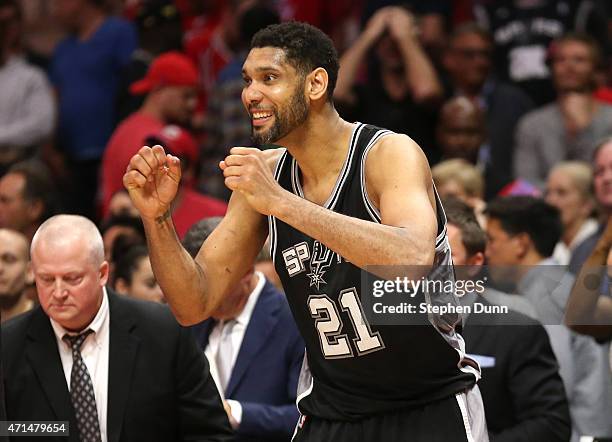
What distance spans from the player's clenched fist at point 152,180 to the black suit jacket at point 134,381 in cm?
105

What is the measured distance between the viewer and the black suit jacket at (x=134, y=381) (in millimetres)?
4934

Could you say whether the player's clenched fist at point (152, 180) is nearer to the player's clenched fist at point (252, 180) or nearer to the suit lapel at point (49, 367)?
the player's clenched fist at point (252, 180)

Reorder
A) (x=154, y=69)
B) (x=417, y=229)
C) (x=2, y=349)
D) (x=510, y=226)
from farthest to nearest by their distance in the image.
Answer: (x=154, y=69) → (x=510, y=226) → (x=2, y=349) → (x=417, y=229)

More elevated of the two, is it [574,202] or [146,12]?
[146,12]

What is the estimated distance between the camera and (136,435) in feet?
16.2

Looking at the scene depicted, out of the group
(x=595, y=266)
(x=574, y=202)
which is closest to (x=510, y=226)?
(x=574, y=202)

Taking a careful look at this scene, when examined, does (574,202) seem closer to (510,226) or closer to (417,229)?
(510,226)

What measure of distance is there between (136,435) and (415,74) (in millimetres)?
4684

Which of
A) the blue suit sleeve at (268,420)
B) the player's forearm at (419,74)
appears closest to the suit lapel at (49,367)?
the blue suit sleeve at (268,420)

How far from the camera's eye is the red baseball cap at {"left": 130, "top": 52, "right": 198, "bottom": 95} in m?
8.59

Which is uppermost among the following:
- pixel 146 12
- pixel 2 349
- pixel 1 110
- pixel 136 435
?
pixel 146 12

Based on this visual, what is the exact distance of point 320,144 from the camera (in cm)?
432

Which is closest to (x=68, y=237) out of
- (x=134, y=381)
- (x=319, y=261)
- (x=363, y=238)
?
(x=134, y=381)

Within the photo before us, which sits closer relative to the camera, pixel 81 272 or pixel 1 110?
pixel 81 272
